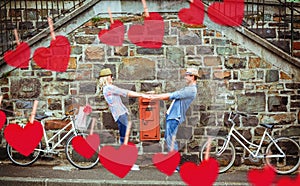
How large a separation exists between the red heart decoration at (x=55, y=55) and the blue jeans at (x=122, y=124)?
0.79m

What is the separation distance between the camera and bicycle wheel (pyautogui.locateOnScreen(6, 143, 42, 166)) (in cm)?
545

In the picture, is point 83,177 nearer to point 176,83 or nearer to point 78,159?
point 78,159

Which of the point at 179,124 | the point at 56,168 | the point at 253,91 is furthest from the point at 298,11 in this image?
the point at 56,168

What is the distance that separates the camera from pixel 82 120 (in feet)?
17.4

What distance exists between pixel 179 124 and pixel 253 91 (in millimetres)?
911

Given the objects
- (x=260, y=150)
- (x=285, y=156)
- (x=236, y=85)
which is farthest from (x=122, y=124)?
(x=285, y=156)

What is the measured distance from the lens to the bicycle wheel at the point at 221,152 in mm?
5363

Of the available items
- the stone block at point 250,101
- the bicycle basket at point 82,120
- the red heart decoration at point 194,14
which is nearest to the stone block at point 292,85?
the stone block at point 250,101

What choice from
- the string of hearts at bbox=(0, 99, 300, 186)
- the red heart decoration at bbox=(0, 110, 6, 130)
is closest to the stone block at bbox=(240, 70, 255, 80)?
the string of hearts at bbox=(0, 99, 300, 186)

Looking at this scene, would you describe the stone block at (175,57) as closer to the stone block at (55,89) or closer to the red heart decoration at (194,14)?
the red heart decoration at (194,14)

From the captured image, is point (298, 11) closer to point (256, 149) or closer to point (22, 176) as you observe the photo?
point (256, 149)

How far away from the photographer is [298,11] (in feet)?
17.6

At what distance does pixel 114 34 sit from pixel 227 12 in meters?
1.17

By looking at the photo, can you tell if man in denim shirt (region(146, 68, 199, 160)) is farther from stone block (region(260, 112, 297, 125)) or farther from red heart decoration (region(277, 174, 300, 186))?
red heart decoration (region(277, 174, 300, 186))
